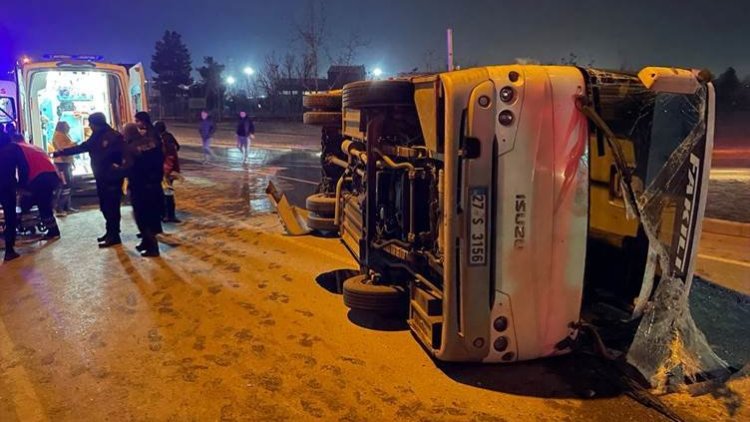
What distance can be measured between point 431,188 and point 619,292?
1.83m

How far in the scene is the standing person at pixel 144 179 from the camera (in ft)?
24.2

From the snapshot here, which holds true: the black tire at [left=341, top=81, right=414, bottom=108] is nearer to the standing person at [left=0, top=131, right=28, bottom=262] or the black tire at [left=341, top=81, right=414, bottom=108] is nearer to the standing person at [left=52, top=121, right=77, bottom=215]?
the standing person at [left=0, top=131, right=28, bottom=262]

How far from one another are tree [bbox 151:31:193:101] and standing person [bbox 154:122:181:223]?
65.0m

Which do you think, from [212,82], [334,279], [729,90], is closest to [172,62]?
[212,82]

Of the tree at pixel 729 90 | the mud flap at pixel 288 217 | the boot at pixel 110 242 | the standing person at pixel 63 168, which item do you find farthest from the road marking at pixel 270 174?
the tree at pixel 729 90

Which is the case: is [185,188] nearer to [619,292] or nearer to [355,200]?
[355,200]

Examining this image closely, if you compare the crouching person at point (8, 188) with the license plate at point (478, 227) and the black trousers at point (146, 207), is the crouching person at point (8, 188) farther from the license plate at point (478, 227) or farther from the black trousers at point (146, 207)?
the license plate at point (478, 227)

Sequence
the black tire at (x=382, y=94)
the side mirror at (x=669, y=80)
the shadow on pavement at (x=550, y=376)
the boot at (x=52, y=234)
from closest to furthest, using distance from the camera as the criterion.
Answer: the side mirror at (x=669, y=80) → the shadow on pavement at (x=550, y=376) → the black tire at (x=382, y=94) → the boot at (x=52, y=234)

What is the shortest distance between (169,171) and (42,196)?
1.89 metres

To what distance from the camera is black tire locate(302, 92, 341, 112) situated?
7.57 m

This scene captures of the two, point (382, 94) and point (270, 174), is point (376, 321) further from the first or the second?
point (270, 174)

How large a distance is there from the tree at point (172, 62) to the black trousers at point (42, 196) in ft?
216

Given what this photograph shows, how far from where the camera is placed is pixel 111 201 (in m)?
7.77

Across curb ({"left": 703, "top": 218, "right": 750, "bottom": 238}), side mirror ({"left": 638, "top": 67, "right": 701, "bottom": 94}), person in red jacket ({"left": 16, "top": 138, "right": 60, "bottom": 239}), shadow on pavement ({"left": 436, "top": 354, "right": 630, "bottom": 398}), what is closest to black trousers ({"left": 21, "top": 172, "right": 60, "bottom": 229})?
person in red jacket ({"left": 16, "top": 138, "right": 60, "bottom": 239})
